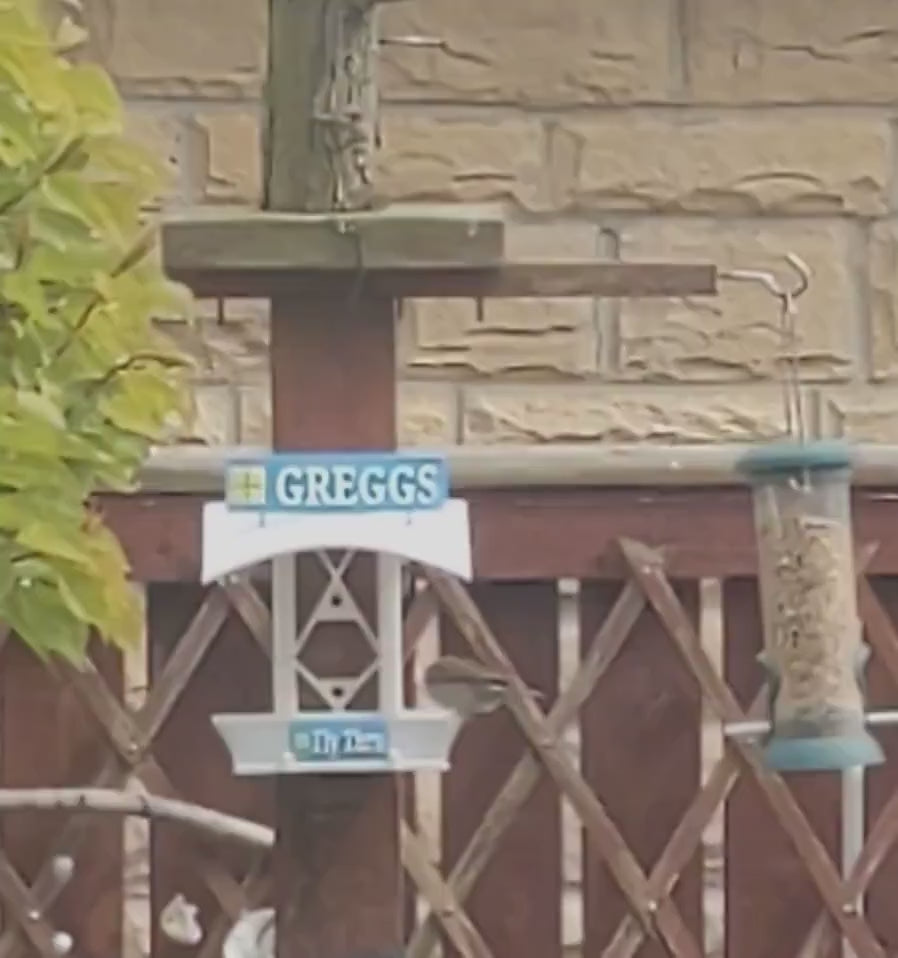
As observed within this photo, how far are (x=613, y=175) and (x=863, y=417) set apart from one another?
0.40m

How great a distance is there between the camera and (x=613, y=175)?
9.27 feet

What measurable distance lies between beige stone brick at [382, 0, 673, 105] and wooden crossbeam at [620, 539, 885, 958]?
695 millimetres

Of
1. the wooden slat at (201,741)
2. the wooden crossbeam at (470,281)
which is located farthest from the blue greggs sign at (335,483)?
the wooden slat at (201,741)

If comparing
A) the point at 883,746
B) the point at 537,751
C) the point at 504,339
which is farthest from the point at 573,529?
the point at 504,339

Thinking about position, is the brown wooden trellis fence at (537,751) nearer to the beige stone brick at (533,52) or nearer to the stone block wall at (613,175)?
the stone block wall at (613,175)

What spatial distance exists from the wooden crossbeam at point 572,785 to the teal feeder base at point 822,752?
1.58 feet

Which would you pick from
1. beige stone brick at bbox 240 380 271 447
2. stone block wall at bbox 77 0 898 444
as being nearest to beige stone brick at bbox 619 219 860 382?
stone block wall at bbox 77 0 898 444

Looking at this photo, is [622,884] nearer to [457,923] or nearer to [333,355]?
[457,923]

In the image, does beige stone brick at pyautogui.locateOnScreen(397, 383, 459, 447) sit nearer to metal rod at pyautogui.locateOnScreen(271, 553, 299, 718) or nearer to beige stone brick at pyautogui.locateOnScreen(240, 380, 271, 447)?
beige stone brick at pyautogui.locateOnScreen(240, 380, 271, 447)

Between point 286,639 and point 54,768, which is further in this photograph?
point 54,768

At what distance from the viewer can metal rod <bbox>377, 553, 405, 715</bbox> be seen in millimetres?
1629

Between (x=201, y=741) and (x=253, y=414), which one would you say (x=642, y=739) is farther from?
(x=253, y=414)

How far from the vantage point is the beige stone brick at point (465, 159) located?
280 cm

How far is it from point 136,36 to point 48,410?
1.17 metres
